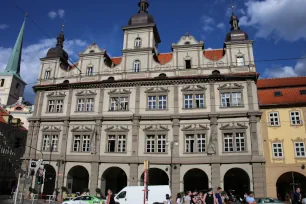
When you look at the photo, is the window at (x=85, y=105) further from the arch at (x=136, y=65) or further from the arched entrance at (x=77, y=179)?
the arched entrance at (x=77, y=179)

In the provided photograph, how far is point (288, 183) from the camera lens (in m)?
30.0

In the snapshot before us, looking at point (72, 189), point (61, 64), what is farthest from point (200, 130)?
point (61, 64)

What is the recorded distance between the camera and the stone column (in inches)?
938

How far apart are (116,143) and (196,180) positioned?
9.23m

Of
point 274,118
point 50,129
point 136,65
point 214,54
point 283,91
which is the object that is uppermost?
point 214,54

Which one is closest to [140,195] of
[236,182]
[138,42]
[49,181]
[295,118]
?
[236,182]

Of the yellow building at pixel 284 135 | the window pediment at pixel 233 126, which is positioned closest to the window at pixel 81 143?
the window pediment at pixel 233 126

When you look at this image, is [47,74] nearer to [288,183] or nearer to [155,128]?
[155,128]

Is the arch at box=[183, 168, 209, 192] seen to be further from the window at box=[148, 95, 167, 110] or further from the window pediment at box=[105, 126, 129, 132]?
Result: the window pediment at box=[105, 126, 129, 132]

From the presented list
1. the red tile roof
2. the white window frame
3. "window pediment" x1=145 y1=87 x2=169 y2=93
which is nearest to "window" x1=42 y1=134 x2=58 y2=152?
"window pediment" x1=145 y1=87 x2=169 y2=93

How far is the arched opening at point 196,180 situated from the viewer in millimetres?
A: 28219

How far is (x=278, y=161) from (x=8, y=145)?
126 feet

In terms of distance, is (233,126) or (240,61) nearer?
(233,126)

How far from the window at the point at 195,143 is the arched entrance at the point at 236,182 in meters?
3.75
